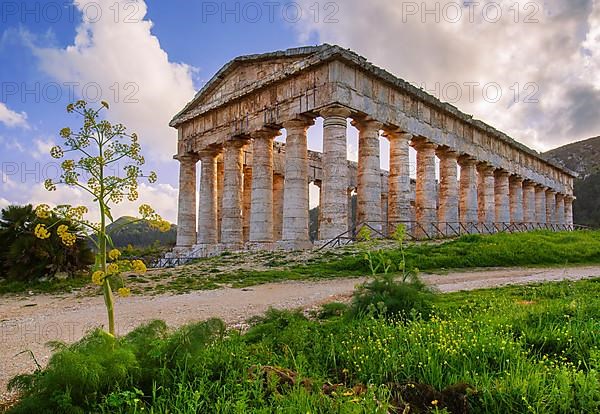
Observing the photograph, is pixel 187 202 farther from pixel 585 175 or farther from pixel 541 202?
pixel 585 175

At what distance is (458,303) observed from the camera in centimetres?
694

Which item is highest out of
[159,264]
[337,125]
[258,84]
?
[258,84]

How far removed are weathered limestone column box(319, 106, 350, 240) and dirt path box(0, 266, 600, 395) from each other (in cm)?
823

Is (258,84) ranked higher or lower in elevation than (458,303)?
higher

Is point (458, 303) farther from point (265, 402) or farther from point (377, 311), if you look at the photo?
point (265, 402)

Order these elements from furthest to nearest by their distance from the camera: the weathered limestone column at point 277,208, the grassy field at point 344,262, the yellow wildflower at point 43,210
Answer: the weathered limestone column at point 277,208 → the grassy field at point 344,262 → the yellow wildflower at point 43,210

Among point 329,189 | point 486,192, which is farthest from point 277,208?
point 486,192

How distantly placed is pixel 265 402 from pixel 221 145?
2566 centimetres

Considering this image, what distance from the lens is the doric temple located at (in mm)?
21498

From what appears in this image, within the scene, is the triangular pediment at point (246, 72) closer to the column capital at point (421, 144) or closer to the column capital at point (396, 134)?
the column capital at point (396, 134)

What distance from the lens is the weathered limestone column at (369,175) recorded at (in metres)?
22.6

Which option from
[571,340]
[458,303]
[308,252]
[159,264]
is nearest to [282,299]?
[458,303]

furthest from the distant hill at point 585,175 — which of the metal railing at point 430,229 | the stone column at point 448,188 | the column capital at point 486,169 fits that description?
the stone column at point 448,188

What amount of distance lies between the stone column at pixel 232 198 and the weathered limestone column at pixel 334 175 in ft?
22.5
